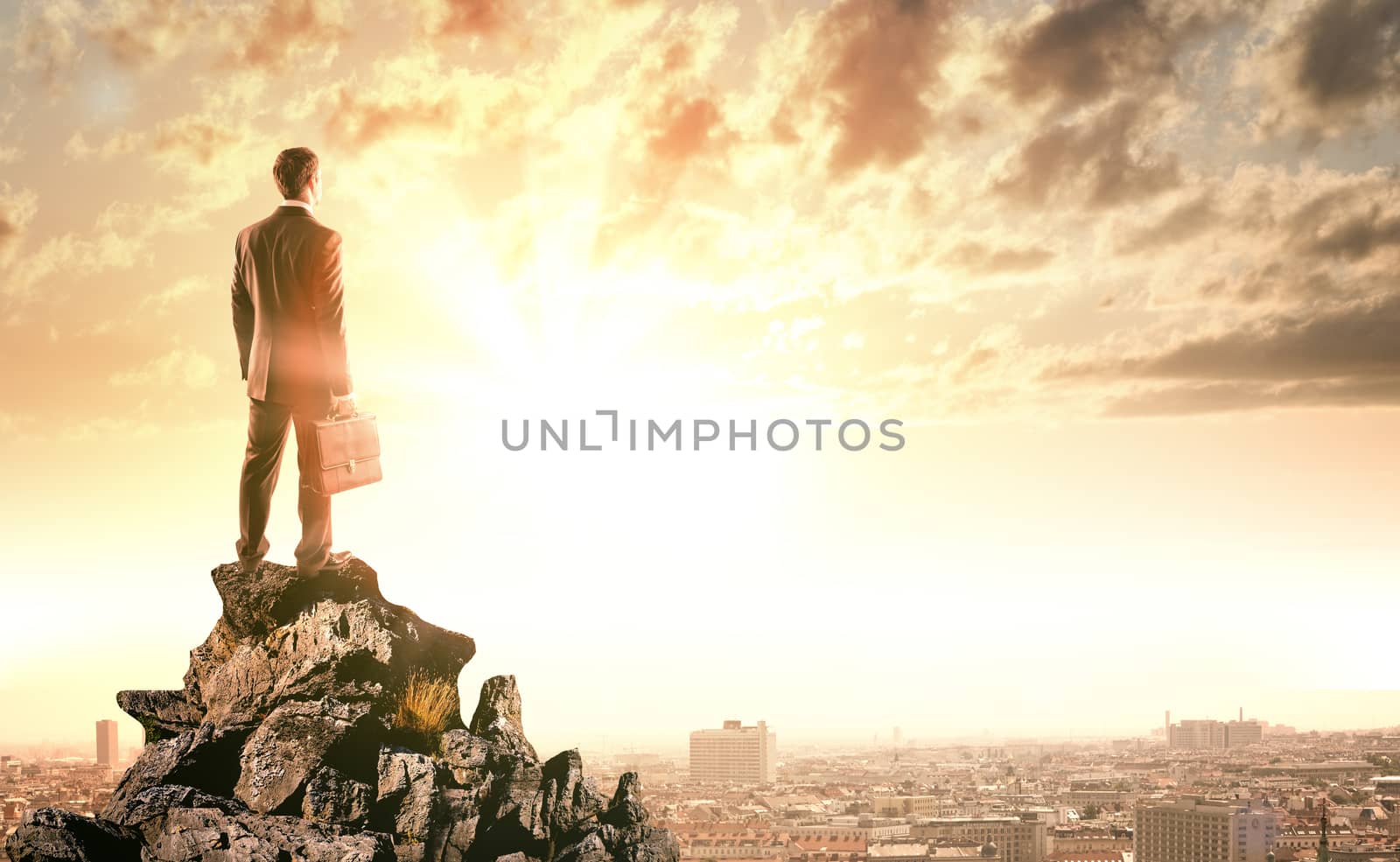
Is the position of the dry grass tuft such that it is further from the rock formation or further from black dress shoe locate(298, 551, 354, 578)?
black dress shoe locate(298, 551, 354, 578)

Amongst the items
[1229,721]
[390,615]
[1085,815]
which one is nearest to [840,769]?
[1085,815]

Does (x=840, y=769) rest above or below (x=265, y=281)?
below

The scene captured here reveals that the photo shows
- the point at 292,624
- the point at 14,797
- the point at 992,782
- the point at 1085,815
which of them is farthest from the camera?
the point at 992,782

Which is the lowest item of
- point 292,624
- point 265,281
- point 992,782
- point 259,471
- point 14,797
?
point 992,782

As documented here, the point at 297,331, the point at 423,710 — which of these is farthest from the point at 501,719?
the point at 297,331

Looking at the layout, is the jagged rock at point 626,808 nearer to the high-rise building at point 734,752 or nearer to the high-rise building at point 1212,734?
the high-rise building at point 734,752

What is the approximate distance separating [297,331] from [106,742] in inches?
553

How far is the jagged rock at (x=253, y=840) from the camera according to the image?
1027cm

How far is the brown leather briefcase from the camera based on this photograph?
38.9 feet

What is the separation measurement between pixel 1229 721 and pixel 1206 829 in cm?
7484

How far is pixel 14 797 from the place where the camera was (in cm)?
2450

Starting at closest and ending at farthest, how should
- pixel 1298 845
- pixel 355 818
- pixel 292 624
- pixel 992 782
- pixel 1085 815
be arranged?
1. pixel 355 818
2. pixel 292 624
3. pixel 1298 845
4. pixel 1085 815
5. pixel 992 782

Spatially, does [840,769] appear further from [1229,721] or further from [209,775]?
[209,775]

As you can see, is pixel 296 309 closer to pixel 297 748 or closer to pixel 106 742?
pixel 297 748
